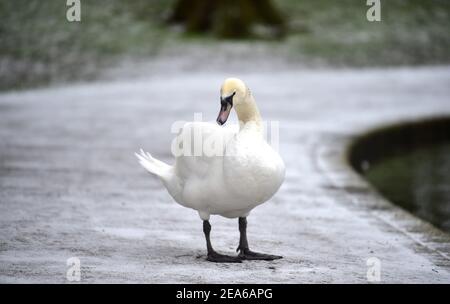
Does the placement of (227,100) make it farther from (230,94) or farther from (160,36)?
(160,36)

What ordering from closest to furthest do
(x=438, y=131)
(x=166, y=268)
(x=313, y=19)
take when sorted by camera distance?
1. (x=166, y=268)
2. (x=438, y=131)
3. (x=313, y=19)

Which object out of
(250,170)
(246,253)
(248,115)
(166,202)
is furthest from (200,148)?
(166,202)

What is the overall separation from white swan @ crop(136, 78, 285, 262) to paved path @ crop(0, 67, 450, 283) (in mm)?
442

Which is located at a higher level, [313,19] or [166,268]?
[313,19]

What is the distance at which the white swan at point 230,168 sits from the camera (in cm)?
699

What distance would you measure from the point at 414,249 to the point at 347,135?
Answer: 6.78 meters

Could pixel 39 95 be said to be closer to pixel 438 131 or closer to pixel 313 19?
pixel 438 131

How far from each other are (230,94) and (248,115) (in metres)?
0.28

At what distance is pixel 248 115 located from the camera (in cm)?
730

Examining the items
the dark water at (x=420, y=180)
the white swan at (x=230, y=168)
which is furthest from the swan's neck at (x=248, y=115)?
the dark water at (x=420, y=180)

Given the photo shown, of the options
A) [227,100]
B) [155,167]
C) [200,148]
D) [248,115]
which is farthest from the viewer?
[155,167]

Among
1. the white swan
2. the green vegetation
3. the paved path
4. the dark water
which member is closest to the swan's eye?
the white swan
